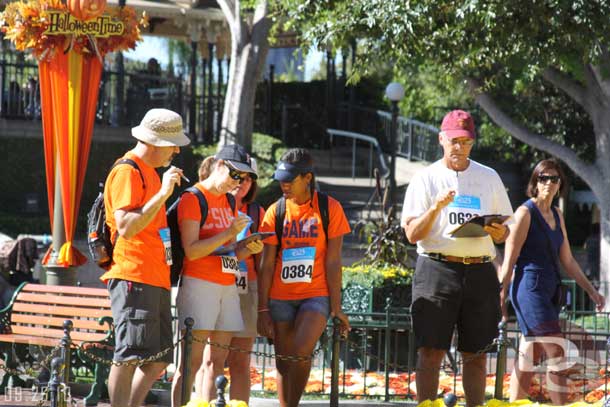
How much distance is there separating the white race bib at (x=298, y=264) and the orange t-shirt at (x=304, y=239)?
3 cm

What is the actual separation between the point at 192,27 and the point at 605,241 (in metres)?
10.7

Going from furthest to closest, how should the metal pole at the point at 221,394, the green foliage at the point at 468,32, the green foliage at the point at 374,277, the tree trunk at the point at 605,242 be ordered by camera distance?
1. the tree trunk at the point at 605,242
2. the green foliage at the point at 468,32
3. the green foliage at the point at 374,277
4. the metal pole at the point at 221,394

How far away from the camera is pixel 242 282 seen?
7.65 meters

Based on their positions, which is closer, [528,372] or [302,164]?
[302,164]

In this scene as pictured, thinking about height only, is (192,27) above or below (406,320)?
above

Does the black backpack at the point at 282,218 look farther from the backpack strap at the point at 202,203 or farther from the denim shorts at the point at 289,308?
the backpack strap at the point at 202,203

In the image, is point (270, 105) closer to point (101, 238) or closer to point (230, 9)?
point (230, 9)

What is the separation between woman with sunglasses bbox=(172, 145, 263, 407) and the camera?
7105 mm

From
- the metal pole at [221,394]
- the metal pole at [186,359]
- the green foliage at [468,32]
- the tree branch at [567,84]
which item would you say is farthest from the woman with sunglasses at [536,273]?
the tree branch at [567,84]

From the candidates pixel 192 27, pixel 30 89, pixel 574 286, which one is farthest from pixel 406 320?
pixel 192 27

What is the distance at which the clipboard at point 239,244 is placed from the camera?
7.08 m

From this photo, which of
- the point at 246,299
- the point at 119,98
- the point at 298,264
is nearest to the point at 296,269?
the point at 298,264

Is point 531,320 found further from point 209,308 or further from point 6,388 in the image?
point 6,388

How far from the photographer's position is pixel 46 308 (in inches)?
362
